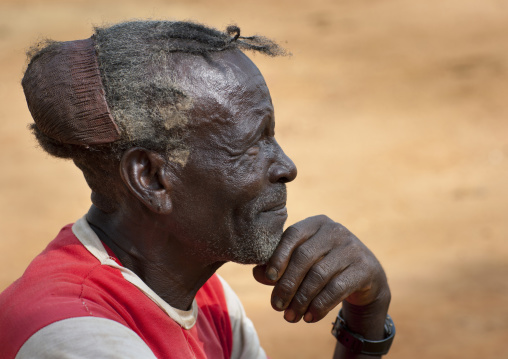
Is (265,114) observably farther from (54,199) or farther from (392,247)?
(54,199)

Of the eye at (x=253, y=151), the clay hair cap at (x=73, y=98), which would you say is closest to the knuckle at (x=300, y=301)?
the eye at (x=253, y=151)

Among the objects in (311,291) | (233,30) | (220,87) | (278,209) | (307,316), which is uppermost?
(233,30)

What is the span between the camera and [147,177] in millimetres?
2654

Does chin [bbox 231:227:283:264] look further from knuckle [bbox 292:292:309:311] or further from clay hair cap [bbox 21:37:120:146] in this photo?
clay hair cap [bbox 21:37:120:146]

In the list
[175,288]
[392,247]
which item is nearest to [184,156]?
[175,288]

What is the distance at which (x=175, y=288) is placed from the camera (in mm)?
2781

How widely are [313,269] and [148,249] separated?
2.01 feet

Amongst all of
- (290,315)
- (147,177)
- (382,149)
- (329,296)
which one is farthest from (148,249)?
(382,149)

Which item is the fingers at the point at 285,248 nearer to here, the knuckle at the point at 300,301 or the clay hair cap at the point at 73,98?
the knuckle at the point at 300,301

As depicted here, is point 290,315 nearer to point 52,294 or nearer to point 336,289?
point 336,289

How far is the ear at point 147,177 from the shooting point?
2.62 m

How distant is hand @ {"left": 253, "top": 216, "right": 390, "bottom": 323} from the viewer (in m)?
2.76

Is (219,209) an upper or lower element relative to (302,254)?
upper

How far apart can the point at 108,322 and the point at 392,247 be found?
738 centimetres
